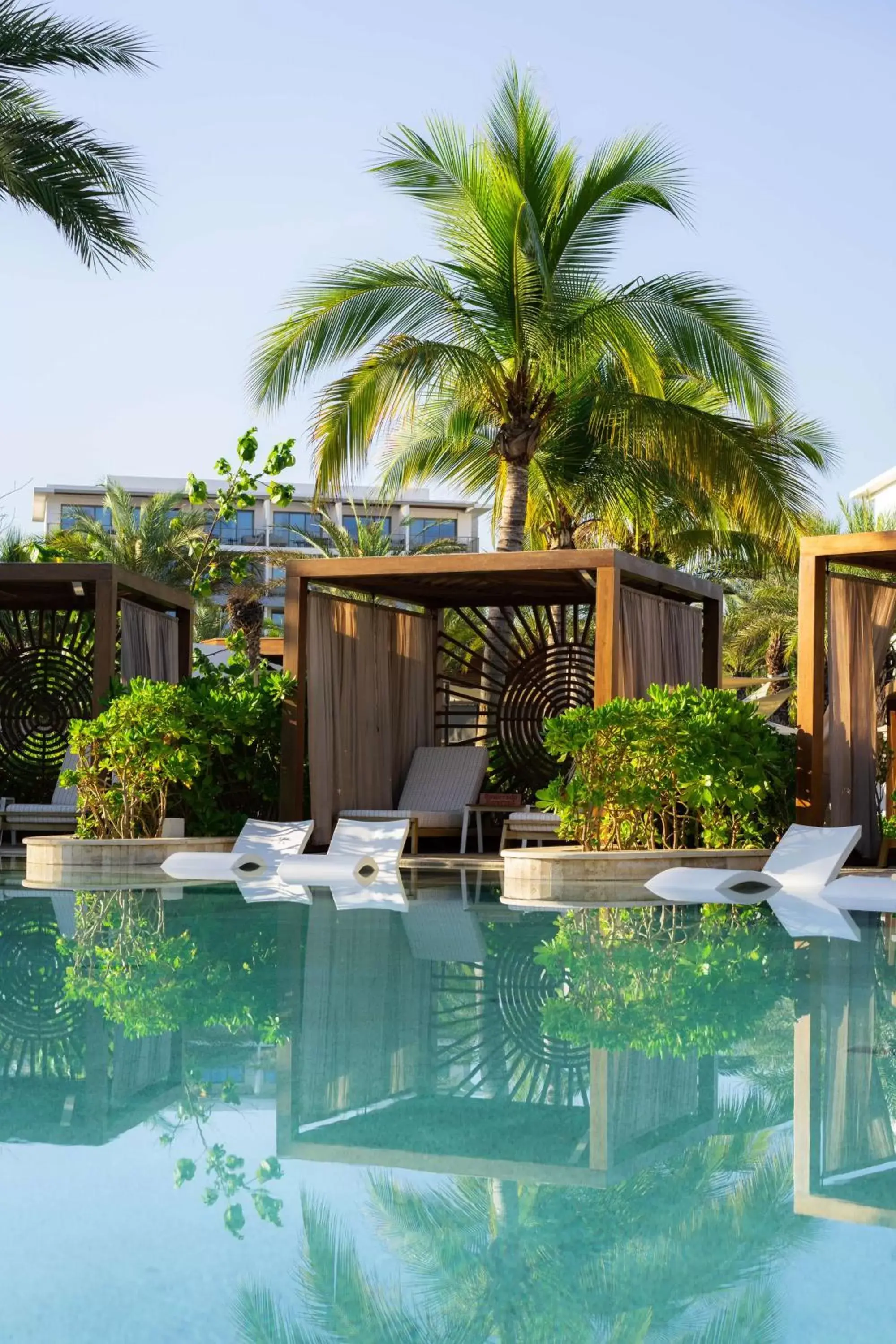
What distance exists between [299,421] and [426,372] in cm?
151

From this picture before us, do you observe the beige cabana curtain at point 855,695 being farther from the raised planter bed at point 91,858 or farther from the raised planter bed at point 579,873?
the raised planter bed at point 91,858

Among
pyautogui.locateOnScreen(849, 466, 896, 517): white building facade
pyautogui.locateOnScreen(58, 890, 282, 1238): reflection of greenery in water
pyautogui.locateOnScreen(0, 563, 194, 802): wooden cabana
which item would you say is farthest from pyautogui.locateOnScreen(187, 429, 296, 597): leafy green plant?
pyautogui.locateOnScreen(849, 466, 896, 517): white building facade

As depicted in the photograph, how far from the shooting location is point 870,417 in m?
25.7

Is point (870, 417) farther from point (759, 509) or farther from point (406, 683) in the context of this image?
point (406, 683)

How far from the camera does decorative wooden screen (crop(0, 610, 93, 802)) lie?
1703 cm

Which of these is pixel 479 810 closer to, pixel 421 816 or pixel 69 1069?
pixel 421 816

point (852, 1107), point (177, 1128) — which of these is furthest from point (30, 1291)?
point (852, 1107)

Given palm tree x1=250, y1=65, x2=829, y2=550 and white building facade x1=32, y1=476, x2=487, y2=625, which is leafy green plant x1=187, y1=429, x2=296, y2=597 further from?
white building facade x1=32, y1=476, x2=487, y2=625

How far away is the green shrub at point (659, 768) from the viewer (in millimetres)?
11273

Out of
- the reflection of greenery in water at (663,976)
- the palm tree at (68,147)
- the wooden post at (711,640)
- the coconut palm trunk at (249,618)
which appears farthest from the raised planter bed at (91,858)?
the coconut palm trunk at (249,618)

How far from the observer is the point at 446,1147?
14.1 feet

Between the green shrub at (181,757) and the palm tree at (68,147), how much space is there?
15.4ft

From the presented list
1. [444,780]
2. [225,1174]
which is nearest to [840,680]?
[444,780]

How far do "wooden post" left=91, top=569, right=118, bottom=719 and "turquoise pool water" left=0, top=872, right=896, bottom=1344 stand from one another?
6.10 m
